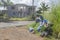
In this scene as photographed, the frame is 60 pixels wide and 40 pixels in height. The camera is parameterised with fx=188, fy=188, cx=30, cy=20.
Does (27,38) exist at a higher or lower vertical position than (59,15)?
lower

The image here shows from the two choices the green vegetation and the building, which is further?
the building

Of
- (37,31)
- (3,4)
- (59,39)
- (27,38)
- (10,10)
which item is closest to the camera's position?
(59,39)

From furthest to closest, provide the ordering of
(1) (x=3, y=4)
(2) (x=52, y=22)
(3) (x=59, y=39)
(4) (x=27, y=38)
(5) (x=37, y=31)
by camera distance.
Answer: (1) (x=3, y=4) < (5) (x=37, y=31) < (2) (x=52, y=22) < (4) (x=27, y=38) < (3) (x=59, y=39)

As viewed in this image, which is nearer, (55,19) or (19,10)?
(55,19)

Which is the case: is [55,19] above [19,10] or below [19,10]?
above

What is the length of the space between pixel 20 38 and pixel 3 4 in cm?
6346

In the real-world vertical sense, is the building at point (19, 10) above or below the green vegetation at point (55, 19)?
below

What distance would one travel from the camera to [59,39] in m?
9.55

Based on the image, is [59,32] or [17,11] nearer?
[59,32]

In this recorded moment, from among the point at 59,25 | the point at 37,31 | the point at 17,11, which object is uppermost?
the point at 59,25

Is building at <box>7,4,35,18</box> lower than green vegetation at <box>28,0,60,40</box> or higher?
lower

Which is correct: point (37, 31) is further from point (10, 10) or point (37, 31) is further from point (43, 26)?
point (10, 10)

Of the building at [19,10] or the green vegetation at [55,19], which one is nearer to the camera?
the green vegetation at [55,19]

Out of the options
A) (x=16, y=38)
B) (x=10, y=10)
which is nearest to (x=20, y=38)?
(x=16, y=38)
